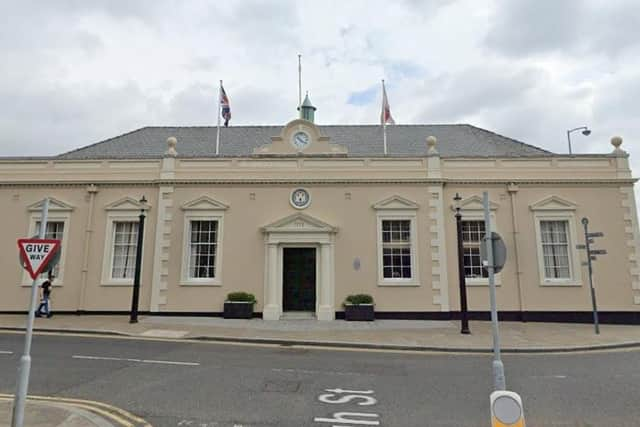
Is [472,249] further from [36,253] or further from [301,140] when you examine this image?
[36,253]

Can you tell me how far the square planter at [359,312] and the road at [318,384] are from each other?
180 inches

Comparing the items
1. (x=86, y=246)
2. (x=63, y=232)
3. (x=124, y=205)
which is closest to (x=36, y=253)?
(x=124, y=205)

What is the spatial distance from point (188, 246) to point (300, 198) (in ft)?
17.3

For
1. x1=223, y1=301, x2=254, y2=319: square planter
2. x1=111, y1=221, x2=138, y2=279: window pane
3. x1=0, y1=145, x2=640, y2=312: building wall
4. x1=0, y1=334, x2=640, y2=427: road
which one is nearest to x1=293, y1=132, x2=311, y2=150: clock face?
x1=0, y1=145, x2=640, y2=312: building wall

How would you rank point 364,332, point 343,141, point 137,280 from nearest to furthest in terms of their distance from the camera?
1. point 364,332
2. point 137,280
3. point 343,141

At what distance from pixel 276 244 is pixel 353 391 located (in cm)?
950

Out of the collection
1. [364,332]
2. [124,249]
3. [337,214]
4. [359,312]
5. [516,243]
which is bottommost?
[364,332]

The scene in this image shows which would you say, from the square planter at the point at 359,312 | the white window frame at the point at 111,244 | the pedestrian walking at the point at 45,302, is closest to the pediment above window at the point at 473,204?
the square planter at the point at 359,312

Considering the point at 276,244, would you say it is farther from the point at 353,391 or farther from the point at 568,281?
the point at 568,281

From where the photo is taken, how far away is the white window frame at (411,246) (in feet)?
51.8

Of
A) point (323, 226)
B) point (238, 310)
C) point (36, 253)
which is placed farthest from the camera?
point (323, 226)

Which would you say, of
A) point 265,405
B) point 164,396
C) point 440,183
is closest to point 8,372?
point 164,396

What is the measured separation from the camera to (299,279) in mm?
16297

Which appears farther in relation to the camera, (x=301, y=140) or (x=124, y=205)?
(x=301, y=140)
